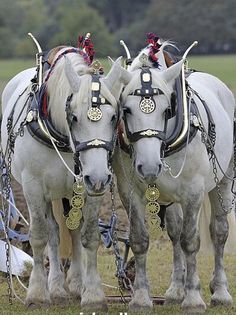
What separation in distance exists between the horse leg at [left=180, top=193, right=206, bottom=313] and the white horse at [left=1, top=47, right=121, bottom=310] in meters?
0.61

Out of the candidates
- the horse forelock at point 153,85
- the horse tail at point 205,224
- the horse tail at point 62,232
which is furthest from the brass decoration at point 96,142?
the horse tail at point 205,224

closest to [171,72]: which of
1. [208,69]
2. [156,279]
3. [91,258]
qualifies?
[91,258]

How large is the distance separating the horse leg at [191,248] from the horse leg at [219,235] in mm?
519

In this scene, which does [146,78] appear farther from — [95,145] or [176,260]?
[176,260]

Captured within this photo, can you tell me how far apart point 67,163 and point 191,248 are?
107 cm

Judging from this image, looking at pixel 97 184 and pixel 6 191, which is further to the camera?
pixel 6 191

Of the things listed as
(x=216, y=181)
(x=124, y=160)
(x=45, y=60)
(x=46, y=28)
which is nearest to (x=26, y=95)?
(x=45, y=60)

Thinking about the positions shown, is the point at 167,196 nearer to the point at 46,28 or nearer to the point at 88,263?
the point at 88,263

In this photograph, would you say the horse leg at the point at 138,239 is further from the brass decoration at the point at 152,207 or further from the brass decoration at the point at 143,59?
the brass decoration at the point at 143,59

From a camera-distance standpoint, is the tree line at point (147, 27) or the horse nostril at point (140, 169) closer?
the horse nostril at point (140, 169)

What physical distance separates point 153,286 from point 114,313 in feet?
5.12

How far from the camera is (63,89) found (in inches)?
278

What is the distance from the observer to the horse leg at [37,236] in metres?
7.43

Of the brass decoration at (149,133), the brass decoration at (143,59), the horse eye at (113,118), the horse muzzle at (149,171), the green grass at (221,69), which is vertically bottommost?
the green grass at (221,69)
